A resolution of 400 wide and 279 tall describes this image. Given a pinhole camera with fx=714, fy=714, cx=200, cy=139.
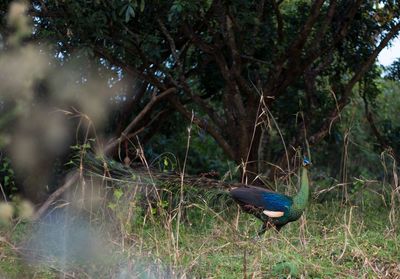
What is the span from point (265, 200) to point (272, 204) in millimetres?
65

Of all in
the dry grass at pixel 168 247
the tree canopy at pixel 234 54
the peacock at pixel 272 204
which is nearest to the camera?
the dry grass at pixel 168 247

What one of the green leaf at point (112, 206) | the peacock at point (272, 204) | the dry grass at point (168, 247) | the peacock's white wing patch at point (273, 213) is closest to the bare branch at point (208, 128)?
the dry grass at point (168, 247)

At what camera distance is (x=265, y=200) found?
5.29 m

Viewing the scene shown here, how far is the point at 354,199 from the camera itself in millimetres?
7258

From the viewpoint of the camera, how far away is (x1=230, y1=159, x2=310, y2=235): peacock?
529 cm

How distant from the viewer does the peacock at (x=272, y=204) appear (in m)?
5.29

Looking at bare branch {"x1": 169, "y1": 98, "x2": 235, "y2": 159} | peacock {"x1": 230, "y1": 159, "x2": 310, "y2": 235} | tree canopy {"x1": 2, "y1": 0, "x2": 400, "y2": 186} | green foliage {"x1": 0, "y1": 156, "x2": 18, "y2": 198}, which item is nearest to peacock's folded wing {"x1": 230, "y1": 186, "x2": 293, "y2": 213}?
peacock {"x1": 230, "y1": 159, "x2": 310, "y2": 235}

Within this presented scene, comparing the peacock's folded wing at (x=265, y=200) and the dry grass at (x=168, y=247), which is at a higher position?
the peacock's folded wing at (x=265, y=200)

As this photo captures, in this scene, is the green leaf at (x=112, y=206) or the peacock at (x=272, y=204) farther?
the peacock at (x=272, y=204)

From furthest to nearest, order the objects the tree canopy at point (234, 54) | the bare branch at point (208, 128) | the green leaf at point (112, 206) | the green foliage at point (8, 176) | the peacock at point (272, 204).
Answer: the bare branch at point (208, 128)
the tree canopy at point (234, 54)
the green foliage at point (8, 176)
the peacock at point (272, 204)
the green leaf at point (112, 206)

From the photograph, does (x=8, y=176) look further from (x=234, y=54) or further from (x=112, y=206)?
(x=234, y=54)

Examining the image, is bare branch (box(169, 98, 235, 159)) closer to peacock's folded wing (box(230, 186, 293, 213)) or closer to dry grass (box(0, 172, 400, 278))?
dry grass (box(0, 172, 400, 278))

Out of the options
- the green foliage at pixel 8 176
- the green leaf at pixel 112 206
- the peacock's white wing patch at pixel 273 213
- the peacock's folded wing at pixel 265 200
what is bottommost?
the green foliage at pixel 8 176

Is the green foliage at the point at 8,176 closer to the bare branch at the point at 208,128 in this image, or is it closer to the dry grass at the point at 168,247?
the dry grass at the point at 168,247
